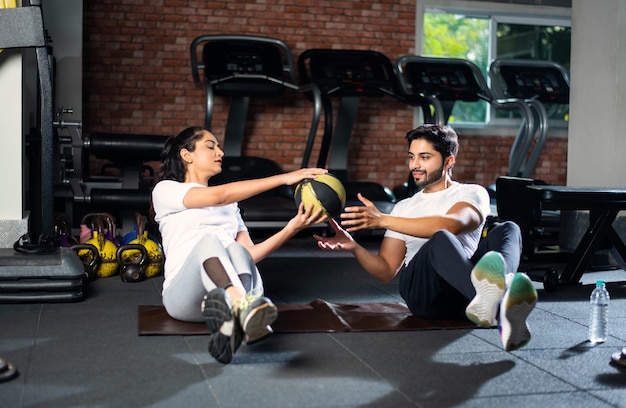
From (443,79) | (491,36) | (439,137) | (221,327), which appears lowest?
(221,327)

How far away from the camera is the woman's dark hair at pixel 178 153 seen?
3459mm

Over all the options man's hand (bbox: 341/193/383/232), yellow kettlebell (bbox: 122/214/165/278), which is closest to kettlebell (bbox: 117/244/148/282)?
yellow kettlebell (bbox: 122/214/165/278)

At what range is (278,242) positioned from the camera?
3355 millimetres

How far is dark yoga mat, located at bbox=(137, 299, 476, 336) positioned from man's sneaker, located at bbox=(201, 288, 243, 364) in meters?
0.59

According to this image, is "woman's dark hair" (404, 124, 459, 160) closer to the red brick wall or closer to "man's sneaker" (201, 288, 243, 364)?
"man's sneaker" (201, 288, 243, 364)

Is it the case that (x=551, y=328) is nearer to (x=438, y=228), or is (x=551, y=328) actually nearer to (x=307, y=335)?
(x=438, y=228)

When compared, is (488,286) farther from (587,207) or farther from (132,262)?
(132,262)

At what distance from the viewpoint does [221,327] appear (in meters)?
2.64

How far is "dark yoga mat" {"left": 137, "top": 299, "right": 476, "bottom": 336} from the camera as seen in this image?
11.0 ft

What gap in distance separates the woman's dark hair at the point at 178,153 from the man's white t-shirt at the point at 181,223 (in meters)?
0.09

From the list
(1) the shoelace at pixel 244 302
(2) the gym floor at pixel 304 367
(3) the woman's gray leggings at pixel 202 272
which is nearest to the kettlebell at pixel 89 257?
(2) the gym floor at pixel 304 367

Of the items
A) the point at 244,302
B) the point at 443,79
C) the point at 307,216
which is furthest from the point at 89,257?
the point at 443,79

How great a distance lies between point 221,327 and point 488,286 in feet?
3.20

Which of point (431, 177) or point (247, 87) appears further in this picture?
point (247, 87)
